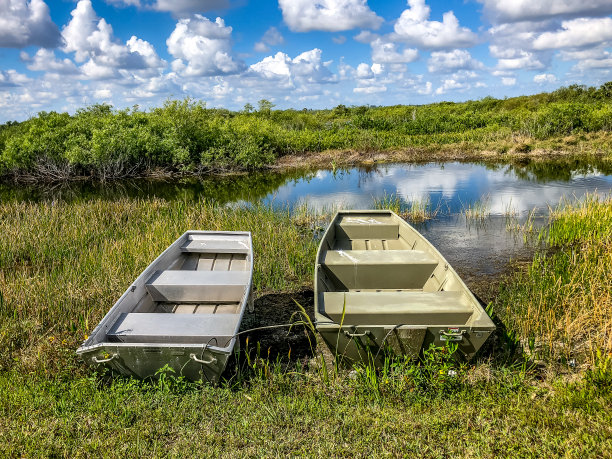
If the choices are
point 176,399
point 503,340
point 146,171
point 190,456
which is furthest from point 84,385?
point 146,171

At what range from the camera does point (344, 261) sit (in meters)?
6.91

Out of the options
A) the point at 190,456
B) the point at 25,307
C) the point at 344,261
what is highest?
the point at 344,261

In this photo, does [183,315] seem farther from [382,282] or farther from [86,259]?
[86,259]

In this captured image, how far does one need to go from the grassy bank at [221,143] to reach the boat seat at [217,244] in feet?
58.4

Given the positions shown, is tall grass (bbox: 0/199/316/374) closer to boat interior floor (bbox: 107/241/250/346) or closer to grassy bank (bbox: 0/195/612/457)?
grassy bank (bbox: 0/195/612/457)

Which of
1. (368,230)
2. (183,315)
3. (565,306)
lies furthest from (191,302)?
(565,306)

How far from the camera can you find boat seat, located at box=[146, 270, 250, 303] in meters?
6.35

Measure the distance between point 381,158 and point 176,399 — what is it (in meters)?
26.6

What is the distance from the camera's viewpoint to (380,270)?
6.86 meters

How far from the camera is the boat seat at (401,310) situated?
5391mm

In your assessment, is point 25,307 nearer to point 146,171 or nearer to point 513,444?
point 513,444

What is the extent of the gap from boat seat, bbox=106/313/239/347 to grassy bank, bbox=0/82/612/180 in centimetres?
2025

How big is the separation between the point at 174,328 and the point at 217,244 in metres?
2.86

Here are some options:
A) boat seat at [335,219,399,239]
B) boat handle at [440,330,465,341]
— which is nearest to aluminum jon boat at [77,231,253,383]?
boat handle at [440,330,465,341]
